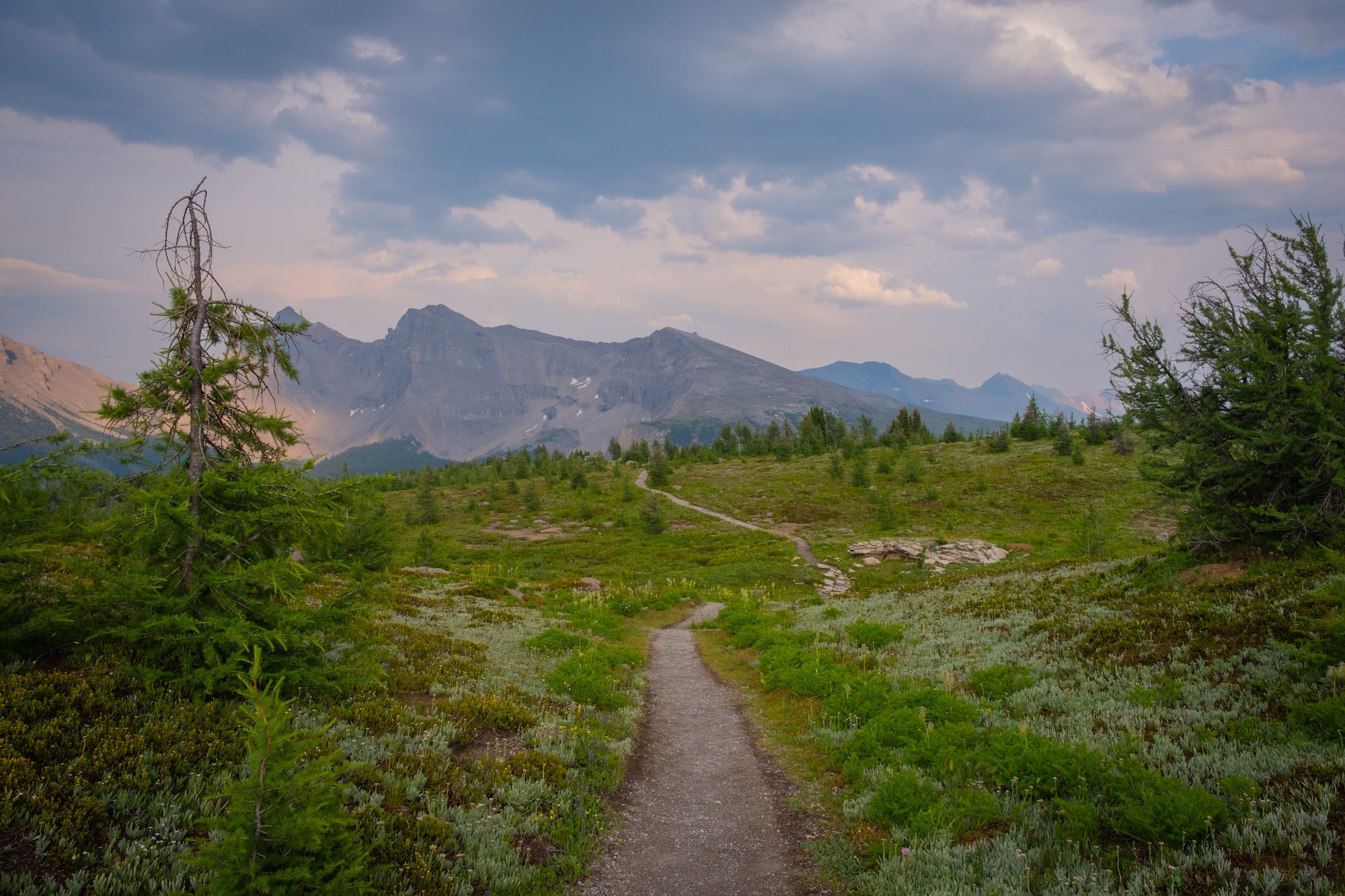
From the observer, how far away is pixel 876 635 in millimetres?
16578

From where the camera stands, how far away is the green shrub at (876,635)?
53.6 feet

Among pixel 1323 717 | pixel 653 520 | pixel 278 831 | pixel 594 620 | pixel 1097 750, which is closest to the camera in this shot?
pixel 278 831

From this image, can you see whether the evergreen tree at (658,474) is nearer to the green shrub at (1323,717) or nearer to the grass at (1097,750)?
the grass at (1097,750)

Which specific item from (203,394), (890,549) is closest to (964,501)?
(890,549)

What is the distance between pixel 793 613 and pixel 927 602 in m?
5.23

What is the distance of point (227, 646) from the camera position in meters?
7.79

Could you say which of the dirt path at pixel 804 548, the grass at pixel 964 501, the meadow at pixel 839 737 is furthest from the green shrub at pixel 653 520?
the meadow at pixel 839 737

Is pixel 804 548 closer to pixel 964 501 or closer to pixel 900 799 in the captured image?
pixel 964 501

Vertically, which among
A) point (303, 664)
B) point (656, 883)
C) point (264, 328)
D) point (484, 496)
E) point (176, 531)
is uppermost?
point (264, 328)

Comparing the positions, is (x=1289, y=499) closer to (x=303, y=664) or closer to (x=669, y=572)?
(x=303, y=664)

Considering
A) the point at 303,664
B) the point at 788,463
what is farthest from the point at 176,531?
the point at 788,463

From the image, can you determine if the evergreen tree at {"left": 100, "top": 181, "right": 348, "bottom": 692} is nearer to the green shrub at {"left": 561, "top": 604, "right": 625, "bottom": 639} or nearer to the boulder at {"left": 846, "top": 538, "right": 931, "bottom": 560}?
the green shrub at {"left": 561, "top": 604, "right": 625, "bottom": 639}

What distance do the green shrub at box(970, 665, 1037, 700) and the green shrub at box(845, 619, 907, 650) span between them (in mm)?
4459

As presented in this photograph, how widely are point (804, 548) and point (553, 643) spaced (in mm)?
36104
